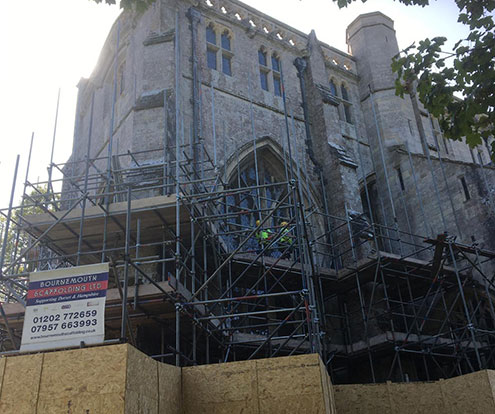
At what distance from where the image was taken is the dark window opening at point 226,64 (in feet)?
59.3

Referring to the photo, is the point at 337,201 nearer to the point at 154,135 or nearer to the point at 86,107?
the point at 154,135

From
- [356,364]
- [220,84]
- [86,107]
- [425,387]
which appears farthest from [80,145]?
[425,387]

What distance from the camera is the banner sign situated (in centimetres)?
659

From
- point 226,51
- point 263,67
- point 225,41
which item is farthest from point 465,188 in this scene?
point 225,41

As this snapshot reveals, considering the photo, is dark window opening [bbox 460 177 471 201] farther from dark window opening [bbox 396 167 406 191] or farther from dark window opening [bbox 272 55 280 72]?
dark window opening [bbox 272 55 280 72]

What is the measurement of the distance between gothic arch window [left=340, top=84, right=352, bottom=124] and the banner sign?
51.3ft

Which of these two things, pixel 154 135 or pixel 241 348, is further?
pixel 154 135

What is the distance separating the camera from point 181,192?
456 inches

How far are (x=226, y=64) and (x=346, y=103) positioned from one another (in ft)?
17.8

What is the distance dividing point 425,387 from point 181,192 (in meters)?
5.91

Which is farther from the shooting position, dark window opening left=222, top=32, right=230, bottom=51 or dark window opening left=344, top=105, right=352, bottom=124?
dark window opening left=344, top=105, right=352, bottom=124

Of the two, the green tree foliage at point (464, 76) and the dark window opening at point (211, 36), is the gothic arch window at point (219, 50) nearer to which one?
the dark window opening at point (211, 36)

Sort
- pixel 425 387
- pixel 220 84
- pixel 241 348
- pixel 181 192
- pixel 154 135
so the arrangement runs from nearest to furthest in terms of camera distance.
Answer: pixel 425 387 < pixel 181 192 < pixel 241 348 < pixel 154 135 < pixel 220 84

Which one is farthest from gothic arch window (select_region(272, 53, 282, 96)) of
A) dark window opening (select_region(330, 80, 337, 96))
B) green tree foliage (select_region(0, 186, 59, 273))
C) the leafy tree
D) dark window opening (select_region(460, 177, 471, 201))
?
the leafy tree
